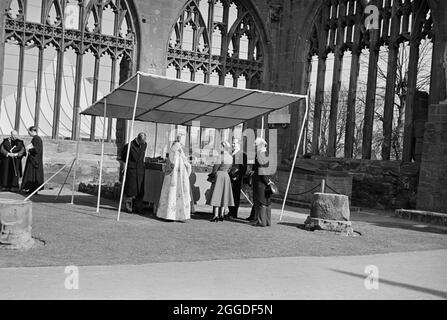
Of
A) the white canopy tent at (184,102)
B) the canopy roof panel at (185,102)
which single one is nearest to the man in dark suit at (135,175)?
the white canopy tent at (184,102)

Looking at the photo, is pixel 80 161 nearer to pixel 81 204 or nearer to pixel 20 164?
pixel 20 164

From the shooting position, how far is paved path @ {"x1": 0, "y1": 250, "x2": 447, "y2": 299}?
4934 mm

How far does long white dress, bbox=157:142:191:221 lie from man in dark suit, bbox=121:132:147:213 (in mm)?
Result: 1176

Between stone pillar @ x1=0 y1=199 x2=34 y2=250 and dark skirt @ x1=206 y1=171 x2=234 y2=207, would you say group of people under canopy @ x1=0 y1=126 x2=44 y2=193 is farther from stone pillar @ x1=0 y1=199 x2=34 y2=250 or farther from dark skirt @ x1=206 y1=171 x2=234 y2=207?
stone pillar @ x1=0 y1=199 x2=34 y2=250

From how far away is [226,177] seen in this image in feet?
36.4

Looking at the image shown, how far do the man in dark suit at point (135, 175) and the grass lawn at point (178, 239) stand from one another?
44 cm

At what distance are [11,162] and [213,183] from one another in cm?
646

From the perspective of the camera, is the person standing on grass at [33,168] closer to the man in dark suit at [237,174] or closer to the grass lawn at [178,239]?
the grass lawn at [178,239]

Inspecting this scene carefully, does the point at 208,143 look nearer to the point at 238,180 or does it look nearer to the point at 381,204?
the point at 381,204

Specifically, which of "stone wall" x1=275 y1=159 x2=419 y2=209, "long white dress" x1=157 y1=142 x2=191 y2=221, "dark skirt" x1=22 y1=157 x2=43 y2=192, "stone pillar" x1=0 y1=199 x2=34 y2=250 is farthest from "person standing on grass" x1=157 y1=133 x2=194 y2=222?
"stone wall" x1=275 y1=159 x2=419 y2=209

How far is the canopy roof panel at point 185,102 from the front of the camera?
10.7 metres

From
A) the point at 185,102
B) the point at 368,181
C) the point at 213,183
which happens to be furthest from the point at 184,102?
the point at 368,181
